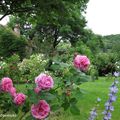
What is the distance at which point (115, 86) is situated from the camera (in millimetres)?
3432

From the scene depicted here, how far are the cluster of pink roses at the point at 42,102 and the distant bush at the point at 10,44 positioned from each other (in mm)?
32044

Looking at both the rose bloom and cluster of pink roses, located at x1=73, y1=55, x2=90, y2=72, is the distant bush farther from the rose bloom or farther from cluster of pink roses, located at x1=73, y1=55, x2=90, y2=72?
the rose bloom

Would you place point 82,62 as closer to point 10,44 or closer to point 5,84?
point 5,84

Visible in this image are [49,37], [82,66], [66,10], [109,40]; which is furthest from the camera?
[109,40]

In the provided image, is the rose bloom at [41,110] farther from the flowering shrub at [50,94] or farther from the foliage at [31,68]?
the foliage at [31,68]

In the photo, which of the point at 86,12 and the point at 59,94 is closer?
the point at 59,94

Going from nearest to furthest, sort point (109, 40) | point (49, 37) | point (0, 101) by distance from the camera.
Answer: point (0, 101) < point (49, 37) < point (109, 40)

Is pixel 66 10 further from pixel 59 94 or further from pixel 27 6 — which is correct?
pixel 59 94

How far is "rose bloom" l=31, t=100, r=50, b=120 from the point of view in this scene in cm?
338

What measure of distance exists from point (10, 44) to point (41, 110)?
34.9 m

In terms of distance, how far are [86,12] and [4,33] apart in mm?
10306

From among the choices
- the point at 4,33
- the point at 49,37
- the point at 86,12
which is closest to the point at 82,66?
the point at 4,33

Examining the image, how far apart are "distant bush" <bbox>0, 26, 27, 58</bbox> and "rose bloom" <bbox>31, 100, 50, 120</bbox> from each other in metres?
32.0

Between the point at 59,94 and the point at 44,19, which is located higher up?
the point at 44,19
